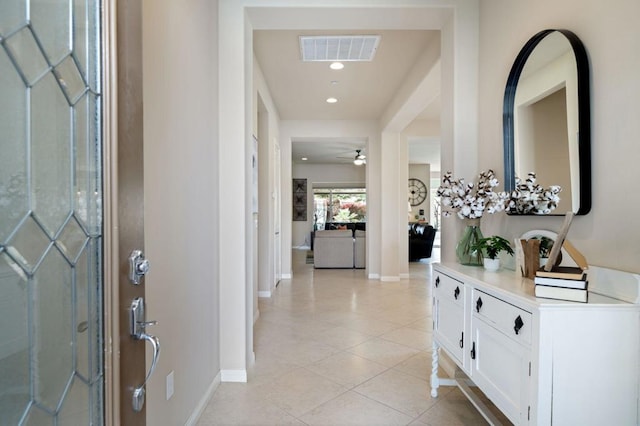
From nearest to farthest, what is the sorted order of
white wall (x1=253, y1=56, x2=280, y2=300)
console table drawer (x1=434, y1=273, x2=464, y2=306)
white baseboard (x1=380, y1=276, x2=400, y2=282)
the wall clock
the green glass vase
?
console table drawer (x1=434, y1=273, x2=464, y2=306)
the green glass vase
white wall (x1=253, y1=56, x2=280, y2=300)
white baseboard (x1=380, y1=276, x2=400, y2=282)
the wall clock

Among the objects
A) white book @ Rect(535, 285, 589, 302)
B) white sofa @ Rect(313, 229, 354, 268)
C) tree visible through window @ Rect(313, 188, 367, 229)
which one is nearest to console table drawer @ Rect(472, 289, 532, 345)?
white book @ Rect(535, 285, 589, 302)

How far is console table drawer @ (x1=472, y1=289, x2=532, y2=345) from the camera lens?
52.1 inches

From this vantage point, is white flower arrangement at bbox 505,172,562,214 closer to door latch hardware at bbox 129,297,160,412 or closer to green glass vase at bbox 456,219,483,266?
green glass vase at bbox 456,219,483,266

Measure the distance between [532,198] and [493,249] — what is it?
1.14ft

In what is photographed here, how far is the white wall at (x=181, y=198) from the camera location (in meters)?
1.52

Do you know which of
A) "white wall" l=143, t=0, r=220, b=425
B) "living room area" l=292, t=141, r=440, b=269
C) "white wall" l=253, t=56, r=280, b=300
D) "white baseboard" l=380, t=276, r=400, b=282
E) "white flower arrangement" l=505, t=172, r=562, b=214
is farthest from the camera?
"living room area" l=292, t=141, r=440, b=269

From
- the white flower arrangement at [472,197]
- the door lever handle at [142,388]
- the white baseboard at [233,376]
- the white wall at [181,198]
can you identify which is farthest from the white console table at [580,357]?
the white baseboard at [233,376]

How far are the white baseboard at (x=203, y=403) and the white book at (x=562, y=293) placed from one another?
1.83 metres

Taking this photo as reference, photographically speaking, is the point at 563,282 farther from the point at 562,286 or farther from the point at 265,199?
the point at 265,199

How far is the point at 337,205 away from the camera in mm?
12812

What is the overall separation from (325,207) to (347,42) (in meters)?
9.56

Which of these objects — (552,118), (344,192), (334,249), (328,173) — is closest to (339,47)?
(552,118)

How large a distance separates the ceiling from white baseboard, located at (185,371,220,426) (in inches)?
113

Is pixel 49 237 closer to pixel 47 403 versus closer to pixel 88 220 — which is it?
pixel 88 220
